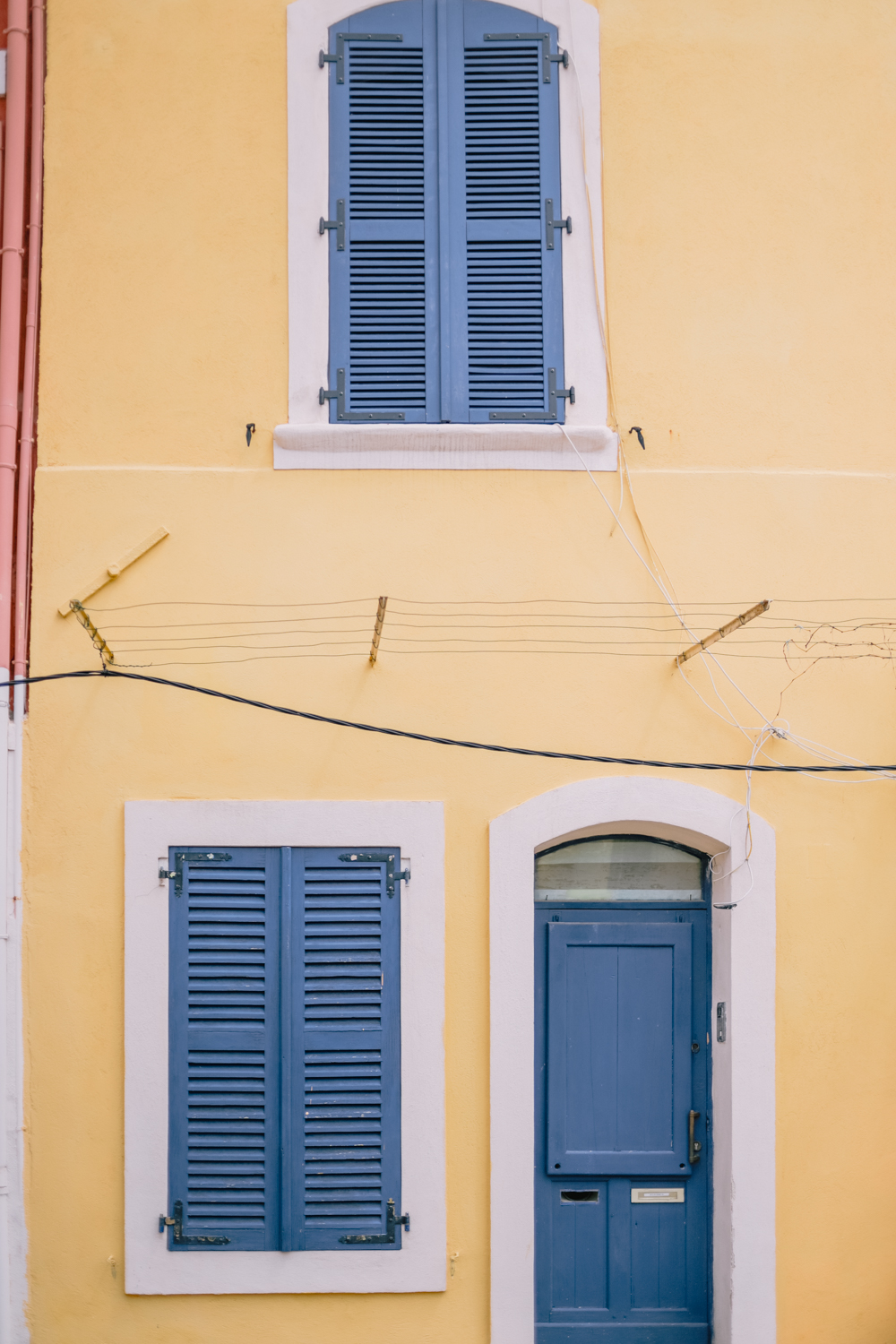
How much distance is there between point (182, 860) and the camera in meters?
5.25

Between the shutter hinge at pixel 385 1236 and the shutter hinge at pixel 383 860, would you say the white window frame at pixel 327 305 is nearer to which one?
the shutter hinge at pixel 383 860

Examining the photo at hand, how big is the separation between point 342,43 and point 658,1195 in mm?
5576

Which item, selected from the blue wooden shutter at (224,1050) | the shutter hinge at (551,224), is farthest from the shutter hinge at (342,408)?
the blue wooden shutter at (224,1050)

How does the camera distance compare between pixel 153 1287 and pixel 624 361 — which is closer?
pixel 153 1287

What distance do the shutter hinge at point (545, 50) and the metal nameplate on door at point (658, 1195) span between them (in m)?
5.19

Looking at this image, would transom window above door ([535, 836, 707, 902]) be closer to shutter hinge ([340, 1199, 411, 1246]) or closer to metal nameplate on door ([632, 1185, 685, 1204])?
metal nameplate on door ([632, 1185, 685, 1204])

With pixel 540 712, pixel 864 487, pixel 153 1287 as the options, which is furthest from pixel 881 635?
pixel 153 1287

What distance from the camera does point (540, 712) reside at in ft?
17.6

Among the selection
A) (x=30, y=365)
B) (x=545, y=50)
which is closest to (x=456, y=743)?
(x=30, y=365)

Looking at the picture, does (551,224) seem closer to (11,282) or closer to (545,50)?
(545,50)

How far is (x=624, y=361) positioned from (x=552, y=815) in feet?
6.99

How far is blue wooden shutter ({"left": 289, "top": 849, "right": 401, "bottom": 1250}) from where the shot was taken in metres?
5.19

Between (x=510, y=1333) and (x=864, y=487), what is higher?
(x=864, y=487)

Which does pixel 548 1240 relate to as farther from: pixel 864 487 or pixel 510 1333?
pixel 864 487
